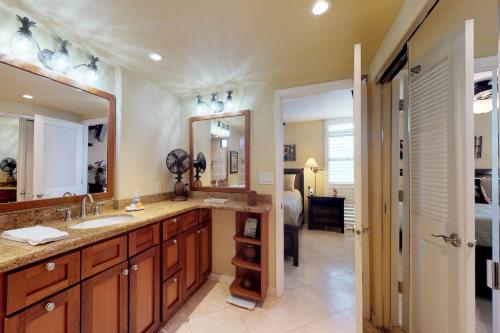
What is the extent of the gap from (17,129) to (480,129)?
8.39 feet

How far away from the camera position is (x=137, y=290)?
139 cm

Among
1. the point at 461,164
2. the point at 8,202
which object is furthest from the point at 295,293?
the point at 8,202

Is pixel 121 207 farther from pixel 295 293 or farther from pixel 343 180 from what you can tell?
pixel 343 180

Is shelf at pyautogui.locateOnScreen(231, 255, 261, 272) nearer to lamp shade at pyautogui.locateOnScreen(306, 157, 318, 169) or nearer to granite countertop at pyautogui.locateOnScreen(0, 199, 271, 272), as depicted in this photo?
granite countertop at pyautogui.locateOnScreen(0, 199, 271, 272)

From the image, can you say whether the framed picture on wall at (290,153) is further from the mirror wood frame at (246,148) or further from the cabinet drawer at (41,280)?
the cabinet drawer at (41,280)

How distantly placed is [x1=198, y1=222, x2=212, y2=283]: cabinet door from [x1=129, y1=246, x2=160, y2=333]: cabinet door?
611 mm

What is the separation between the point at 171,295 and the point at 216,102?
2.00 meters

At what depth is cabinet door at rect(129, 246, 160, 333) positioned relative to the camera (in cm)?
135

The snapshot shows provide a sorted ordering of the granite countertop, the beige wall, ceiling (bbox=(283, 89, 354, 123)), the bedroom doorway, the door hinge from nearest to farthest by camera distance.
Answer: the door hinge → the granite countertop → the bedroom doorway → ceiling (bbox=(283, 89, 354, 123)) → the beige wall

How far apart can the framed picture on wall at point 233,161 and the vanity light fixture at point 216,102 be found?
1.75 ft

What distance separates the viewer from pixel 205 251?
224 centimetres

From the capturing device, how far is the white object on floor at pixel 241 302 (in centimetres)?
188

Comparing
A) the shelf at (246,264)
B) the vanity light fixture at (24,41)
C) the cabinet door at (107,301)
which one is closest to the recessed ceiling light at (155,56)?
the vanity light fixture at (24,41)

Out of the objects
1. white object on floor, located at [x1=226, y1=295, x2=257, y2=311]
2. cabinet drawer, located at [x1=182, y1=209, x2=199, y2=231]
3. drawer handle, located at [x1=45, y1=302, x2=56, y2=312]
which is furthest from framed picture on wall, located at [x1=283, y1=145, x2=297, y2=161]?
drawer handle, located at [x1=45, y1=302, x2=56, y2=312]
